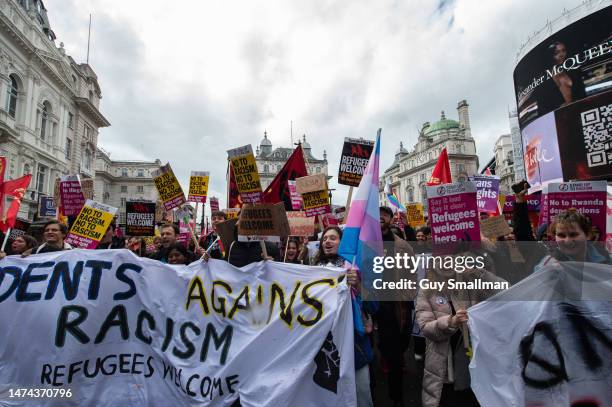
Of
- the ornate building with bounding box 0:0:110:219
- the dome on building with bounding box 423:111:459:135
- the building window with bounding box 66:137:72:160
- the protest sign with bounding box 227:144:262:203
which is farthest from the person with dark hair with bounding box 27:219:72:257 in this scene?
the dome on building with bounding box 423:111:459:135

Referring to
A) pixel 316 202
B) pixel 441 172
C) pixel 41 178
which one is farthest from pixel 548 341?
pixel 41 178

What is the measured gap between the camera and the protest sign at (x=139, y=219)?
826 centimetres

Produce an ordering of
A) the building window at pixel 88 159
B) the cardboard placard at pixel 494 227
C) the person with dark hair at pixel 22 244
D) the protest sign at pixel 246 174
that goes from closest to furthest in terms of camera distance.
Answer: the protest sign at pixel 246 174 < the cardboard placard at pixel 494 227 < the person with dark hair at pixel 22 244 < the building window at pixel 88 159

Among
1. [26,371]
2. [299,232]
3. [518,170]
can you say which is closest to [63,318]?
[26,371]

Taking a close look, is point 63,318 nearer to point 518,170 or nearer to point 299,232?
point 299,232

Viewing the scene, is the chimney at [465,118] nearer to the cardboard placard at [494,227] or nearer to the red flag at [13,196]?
the cardboard placard at [494,227]

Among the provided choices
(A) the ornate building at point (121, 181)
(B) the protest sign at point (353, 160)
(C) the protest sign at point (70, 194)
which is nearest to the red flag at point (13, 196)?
(C) the protest sign at point (70, 194)

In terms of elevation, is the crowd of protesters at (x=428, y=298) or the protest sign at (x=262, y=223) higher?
the protest sign at (x=262, y=223)

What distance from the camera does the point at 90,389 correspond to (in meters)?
3.41

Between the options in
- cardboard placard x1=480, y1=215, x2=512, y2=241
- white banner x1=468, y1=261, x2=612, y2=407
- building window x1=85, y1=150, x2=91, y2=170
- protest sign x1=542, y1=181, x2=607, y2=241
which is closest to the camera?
white banner x1=468, y1=261, x2=612, y2=407

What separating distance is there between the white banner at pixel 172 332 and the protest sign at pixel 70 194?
3962 millimetres

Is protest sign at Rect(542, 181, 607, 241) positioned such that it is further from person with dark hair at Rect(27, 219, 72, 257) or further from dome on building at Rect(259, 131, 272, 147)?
dome on building at Rect(259, 131, 272, 147)

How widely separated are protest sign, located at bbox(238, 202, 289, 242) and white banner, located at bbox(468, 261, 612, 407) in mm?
2086

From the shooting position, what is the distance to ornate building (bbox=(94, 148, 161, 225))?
6881cm
